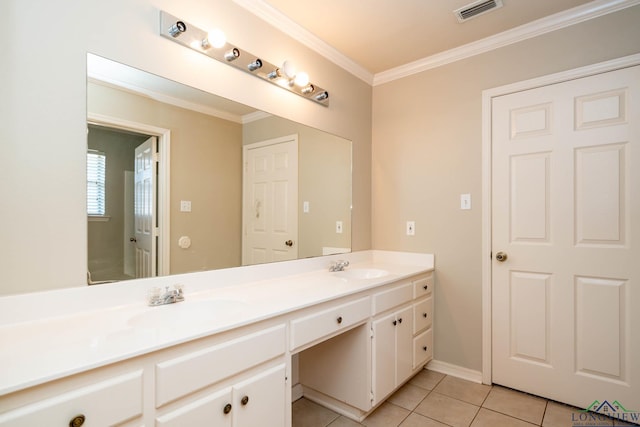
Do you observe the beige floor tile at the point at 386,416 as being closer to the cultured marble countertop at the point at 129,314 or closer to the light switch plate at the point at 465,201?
the cultured marble countertop at the point at 129,314

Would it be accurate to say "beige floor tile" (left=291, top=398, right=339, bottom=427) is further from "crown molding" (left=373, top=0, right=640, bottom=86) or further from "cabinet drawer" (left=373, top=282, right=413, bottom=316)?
"crown molding" (left=373, top=0, right=640, bottom=86)

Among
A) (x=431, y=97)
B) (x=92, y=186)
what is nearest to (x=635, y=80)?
(x=431, y=97)

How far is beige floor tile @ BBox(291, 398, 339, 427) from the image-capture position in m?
1.83

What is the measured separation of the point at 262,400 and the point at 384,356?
92 centimetres

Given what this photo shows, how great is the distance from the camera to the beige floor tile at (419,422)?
5.96 feet

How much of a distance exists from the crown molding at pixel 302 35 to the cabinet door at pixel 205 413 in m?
1.89

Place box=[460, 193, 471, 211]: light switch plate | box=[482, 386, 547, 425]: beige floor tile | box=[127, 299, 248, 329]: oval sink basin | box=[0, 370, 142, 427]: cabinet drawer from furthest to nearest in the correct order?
1. box=[460, 193, 471, 211]: light switch plate
2. box=[482, 386, 547, 425]: beige floor tile
3. box=[127, 299, 248, 329]: oval sink basin
4. box=[0, 370, 142, 427]: cabinet drawer

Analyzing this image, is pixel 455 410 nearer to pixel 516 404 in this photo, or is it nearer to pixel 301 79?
pixel 516 404

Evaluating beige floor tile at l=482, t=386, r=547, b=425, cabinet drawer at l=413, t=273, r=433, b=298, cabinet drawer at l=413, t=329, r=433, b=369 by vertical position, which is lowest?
beige floor tile at l=482, t=386, r=547, b=425

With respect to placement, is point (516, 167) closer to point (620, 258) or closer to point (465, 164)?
point (465, 164)

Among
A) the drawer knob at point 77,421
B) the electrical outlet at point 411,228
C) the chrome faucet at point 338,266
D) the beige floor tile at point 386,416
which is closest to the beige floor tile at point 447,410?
the beige floor tile at point 386,416

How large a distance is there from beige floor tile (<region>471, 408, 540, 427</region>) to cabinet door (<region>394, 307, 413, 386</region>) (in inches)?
17.8

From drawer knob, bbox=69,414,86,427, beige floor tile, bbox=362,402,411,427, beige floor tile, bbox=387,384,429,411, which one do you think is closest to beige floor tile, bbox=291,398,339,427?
beige floor tile, bbox=362,402,411,427

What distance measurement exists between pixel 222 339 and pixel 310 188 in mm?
1362
